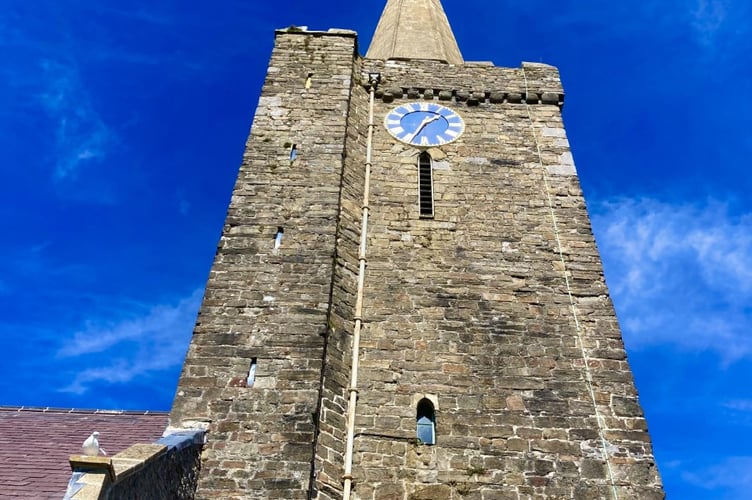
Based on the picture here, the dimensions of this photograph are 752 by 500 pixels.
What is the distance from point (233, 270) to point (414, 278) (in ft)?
8.74

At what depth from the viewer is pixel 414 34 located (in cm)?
1894

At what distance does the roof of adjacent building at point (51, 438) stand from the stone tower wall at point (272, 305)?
4.01ft

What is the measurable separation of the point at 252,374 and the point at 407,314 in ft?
8.34

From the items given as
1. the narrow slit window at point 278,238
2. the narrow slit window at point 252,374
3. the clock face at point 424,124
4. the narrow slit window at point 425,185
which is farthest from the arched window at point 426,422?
the clock face at point 424,124

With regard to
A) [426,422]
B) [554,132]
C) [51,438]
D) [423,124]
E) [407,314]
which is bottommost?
[51,438]

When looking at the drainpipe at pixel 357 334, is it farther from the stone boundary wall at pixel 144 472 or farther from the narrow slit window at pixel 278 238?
the stone boundary wall at pixel 144 472

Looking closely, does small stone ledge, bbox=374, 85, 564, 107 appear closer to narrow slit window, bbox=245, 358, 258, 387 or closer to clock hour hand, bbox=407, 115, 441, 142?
clock hour hand, bbox=407, 115, 441, 142

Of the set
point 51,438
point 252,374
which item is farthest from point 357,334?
point 51,438

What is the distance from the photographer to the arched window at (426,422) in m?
8.30

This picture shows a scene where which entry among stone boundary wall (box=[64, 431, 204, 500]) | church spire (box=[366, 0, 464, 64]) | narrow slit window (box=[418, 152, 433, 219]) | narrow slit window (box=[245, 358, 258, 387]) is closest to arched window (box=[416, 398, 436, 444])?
narrow slit window (box=[245, 358, 258, 387])

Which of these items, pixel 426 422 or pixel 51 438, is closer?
pixel 51 438

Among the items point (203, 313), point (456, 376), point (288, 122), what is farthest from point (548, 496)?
point (288, 122)

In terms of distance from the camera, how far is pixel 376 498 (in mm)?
7633

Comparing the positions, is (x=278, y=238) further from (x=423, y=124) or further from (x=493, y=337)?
(x=423, y=124)
